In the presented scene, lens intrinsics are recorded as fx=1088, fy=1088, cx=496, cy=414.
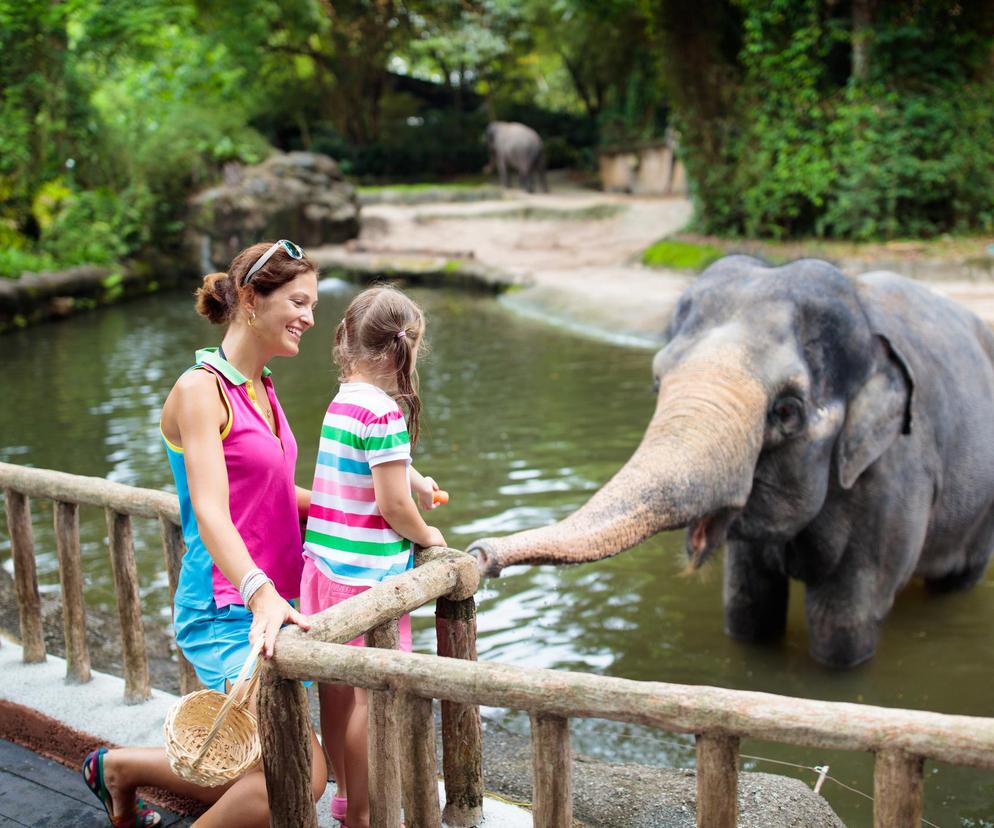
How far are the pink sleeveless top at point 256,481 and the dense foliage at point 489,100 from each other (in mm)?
13348

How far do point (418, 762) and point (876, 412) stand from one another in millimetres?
2594

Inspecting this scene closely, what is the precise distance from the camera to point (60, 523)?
11.6ft

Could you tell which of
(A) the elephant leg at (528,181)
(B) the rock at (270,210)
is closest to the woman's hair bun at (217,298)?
(B) the rock at (270,210)

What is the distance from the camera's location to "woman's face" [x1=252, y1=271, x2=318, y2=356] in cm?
250

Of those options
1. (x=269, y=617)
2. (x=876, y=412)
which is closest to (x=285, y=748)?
(x=269, y=617)

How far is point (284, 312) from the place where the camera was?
252 centimetres

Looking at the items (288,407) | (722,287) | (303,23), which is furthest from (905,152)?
(303,23)

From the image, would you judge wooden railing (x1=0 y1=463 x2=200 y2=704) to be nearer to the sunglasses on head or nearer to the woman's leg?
the woman's leg

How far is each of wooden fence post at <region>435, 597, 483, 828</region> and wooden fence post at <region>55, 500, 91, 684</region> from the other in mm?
1482

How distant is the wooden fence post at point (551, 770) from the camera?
216 centimetres

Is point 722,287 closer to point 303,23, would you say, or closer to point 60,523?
point 60,523

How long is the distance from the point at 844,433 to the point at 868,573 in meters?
0.66

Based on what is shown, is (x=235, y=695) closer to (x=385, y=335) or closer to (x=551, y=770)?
(x=551, y=770)

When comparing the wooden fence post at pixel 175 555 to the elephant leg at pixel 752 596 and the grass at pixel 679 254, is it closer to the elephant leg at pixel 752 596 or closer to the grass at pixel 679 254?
the elephant leg at pixel 752 596
